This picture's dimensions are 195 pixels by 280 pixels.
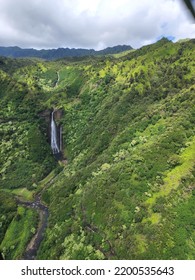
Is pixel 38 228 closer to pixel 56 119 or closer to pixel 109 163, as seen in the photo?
pixel 109 163

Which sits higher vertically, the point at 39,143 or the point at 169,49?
the point at 169,49

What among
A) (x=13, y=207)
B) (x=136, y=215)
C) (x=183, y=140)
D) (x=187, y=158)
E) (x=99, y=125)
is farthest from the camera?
(x=99, y=125)

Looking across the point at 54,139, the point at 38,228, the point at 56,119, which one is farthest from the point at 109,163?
the point at 56,119

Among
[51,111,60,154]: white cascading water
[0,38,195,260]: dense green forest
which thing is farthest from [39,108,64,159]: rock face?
[0,38,195,260]: dense green forest

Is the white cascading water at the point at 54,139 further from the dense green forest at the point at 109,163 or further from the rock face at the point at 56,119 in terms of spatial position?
the dense green forest at the point at 109,163

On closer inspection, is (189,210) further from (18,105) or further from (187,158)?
(18,105)

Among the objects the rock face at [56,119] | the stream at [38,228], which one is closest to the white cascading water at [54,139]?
the rock face at [56,119]

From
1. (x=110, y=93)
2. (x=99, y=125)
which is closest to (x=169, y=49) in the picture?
(x=110, y=93)
